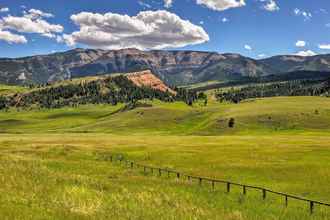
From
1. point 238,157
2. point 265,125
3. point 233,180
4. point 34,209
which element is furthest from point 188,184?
point 265,125

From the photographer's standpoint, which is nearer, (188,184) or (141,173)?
(188,184)

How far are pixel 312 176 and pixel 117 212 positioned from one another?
35019 millimetres

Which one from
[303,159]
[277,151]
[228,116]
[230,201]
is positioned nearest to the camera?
[230,201]

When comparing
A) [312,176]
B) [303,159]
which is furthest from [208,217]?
[303,159]

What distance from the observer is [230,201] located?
34500mm

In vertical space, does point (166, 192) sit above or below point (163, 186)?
above

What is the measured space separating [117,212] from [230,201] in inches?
533

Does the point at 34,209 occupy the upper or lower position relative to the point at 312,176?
upper

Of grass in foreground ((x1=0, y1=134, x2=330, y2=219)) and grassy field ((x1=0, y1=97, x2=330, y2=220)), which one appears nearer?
grass in foreground ((x1=0, y1=134, x2=330, y2=219))

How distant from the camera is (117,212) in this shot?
2341 centimetres

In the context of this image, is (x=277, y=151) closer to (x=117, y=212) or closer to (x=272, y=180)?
(x=272, y=180)

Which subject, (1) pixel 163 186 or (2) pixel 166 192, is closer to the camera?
(2) pixel 166 192

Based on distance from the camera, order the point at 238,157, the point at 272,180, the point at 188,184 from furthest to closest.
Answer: the point at 238,157 → the point at 272,180 → the point at 188,184

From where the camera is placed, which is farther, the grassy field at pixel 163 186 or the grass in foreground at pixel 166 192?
the grassy field at pixel 163 186
